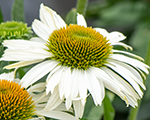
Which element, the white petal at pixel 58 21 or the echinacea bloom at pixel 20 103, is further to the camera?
the white petal at pixel 58 21

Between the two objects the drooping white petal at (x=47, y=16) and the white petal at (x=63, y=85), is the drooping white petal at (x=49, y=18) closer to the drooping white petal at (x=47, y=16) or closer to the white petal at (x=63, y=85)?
the drooping white petal at (x=47, y=16)

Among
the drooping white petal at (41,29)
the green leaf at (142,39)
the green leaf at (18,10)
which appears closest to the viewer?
the drooping white petal at (41,29)

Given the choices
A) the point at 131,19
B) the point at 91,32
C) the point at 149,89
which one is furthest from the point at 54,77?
the point at 131,19

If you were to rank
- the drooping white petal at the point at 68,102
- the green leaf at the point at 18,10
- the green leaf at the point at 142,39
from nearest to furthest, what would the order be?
the drooping white petal at the point at 68,102, the green leaf at the point at 18,10, the green leaf at the point at 142,39

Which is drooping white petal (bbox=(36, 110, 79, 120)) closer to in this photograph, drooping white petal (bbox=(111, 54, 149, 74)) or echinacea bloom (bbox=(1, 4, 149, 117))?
echinacea bloom (bbox=(1, 4, 149, 117))

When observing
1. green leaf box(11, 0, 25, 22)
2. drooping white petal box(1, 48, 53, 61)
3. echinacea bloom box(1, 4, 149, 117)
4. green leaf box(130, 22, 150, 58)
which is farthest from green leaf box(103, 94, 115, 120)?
green leaf box(130, 22, 150, 58)

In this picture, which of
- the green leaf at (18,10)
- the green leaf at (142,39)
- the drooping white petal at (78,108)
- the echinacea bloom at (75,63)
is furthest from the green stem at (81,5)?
the green leaf at (142,39)

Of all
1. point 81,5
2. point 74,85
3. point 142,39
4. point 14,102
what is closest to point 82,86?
point 74,85
